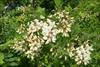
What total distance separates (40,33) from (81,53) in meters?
0.49

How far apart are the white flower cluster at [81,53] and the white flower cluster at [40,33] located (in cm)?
18

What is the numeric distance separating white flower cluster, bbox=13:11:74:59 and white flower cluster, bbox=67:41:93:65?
0.60 ft

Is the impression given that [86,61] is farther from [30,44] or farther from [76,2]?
[76,2]

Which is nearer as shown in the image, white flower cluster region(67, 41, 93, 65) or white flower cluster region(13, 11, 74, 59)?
white flower cluster region(13, 11, 74, 59)

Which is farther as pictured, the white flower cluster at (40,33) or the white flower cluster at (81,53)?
the white flower cluster at (81,53)

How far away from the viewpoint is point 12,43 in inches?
155

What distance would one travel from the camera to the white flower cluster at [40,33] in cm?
368

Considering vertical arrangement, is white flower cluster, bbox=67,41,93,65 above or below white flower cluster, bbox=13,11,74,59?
below

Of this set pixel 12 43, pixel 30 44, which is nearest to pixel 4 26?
pixel 12 43

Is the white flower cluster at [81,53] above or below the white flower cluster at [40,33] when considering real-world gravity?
below

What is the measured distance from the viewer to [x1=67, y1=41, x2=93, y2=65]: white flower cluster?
3816 millimetres

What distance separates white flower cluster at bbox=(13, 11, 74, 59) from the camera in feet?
12.1

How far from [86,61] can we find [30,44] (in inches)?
25.2

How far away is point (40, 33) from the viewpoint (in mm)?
3732
